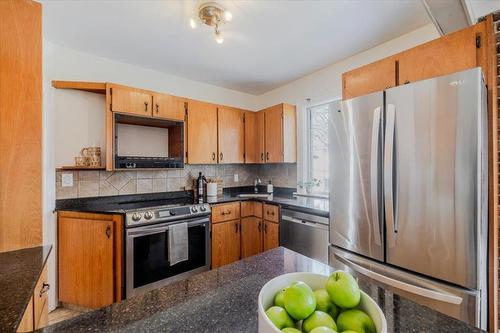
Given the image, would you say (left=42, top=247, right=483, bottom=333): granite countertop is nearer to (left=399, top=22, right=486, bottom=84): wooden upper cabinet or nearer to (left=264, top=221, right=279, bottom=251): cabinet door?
(left=399, top=22, right=486, bottom=84): wooden upper cabinet

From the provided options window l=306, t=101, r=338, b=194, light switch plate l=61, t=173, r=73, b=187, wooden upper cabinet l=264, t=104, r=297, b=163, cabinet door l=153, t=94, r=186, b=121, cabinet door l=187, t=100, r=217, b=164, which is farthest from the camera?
wooden upper cabinet l=264, t=104, r=297, b=163

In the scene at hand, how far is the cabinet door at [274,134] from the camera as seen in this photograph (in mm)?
3203

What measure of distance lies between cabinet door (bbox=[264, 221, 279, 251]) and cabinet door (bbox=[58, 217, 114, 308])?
1611 millimetres

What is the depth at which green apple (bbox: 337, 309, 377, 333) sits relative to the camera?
46 centimetres

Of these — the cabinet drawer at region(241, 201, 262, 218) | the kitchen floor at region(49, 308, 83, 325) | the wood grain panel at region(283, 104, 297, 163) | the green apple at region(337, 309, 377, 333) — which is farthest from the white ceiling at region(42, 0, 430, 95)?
the kitchen floor at region(49, 308, 83, 325)

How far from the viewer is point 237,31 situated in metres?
2.12

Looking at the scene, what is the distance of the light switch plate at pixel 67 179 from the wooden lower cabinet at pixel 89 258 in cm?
33

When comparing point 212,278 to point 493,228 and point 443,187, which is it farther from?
point 493,228

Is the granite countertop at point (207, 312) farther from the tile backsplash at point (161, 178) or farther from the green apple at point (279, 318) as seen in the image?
the tile backsplash at point (161, 178)

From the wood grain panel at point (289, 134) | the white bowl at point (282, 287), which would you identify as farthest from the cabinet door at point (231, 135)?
the white bowl at point (282, 287)

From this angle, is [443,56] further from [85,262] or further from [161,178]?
[85,262]

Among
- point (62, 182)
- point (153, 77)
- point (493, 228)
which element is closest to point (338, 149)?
point (493, 228)

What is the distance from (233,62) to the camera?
2.74m

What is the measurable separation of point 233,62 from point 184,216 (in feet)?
6.00
